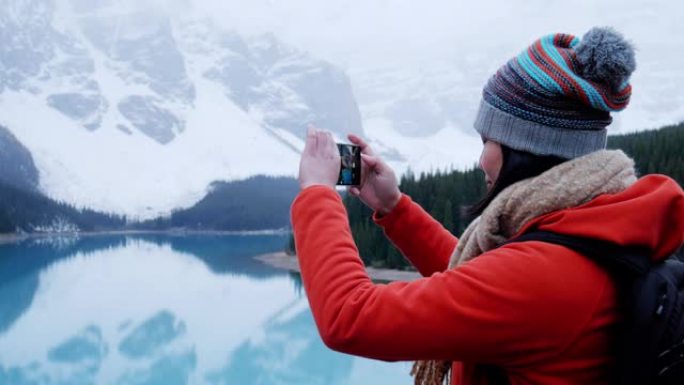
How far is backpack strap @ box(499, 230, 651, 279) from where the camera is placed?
1.06m

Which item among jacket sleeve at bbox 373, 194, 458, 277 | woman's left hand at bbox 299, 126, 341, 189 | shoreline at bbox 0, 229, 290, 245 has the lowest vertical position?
shoreline at bbox 0, 229, 290, 245

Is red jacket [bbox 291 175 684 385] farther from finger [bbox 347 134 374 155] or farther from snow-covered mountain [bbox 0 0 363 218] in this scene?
snow-covered mountain [bbox 0 0 363 218]

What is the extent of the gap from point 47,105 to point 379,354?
A: 15703cm

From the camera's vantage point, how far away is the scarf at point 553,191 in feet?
3.74

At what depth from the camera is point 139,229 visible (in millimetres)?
102125

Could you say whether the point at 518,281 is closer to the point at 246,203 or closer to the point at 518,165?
the point at 518,165

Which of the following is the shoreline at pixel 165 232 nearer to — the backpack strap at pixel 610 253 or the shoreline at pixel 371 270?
the shoreline at pixel 371 270

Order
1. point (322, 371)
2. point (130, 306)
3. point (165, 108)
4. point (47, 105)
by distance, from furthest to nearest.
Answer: point (165, 108) < point (47, 105) < point (130, 306) < point (322, 371)

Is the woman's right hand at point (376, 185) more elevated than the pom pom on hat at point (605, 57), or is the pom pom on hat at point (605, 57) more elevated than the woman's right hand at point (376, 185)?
the pom pom on hat at point (605, 57)

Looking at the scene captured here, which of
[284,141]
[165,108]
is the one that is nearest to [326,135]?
[284,141]

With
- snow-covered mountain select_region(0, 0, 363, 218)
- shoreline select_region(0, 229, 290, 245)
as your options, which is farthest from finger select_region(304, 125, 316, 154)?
snow-covered mountain select_region(0, 0, 363, 218)

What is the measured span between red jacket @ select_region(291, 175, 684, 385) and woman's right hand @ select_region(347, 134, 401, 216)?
530 millimetres

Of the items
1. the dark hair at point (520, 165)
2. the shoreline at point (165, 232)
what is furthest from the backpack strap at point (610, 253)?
the shoreline at point (165, 232)

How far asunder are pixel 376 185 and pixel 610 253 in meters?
0.74
